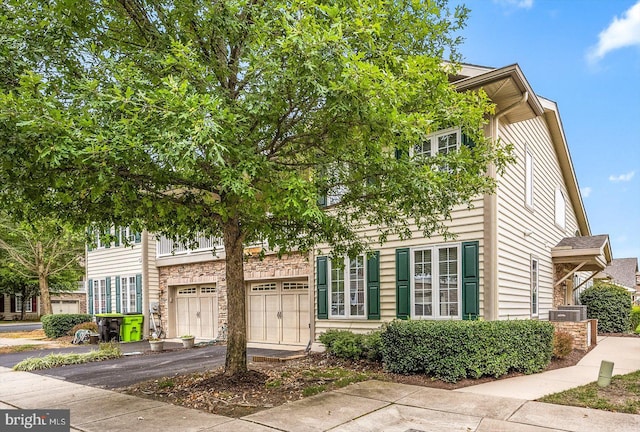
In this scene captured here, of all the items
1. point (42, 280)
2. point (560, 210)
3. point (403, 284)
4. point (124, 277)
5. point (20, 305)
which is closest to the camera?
point (403, 284)

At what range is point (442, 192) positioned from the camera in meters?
6.98

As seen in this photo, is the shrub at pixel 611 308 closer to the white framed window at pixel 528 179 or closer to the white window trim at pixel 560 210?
the white window trim at pixel 560 210

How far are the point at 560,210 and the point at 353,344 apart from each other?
9.83 m

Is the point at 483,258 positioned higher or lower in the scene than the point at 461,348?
higher

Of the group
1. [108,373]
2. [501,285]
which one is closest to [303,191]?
[501,285]

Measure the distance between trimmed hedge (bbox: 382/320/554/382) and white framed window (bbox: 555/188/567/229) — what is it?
7.63m

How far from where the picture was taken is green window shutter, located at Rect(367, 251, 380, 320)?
10.7 meters

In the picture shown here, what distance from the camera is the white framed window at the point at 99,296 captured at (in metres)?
20.4

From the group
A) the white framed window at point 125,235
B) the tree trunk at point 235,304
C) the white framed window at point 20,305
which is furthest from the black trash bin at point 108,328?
the white framed window at point 20,305

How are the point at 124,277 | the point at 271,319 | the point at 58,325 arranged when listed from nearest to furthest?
1. the point at 271,319
2. the point at 58,325
3. the point at 124,277

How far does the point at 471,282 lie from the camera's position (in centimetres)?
915

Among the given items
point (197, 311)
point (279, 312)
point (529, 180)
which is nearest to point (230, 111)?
point (529, 180)

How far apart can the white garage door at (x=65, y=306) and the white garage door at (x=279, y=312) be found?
32.2 m

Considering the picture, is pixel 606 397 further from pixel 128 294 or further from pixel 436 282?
pixel 128 294
